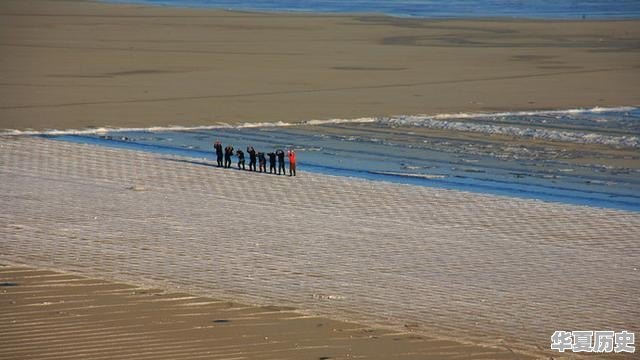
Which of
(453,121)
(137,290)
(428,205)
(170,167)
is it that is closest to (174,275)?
(137,290)

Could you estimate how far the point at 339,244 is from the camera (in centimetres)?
1728

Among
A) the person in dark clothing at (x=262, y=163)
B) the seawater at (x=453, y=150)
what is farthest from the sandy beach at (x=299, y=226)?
the person in dark clothing at (x=262, y=163)

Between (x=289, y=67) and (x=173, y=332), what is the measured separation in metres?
31.0

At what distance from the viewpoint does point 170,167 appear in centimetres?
2442

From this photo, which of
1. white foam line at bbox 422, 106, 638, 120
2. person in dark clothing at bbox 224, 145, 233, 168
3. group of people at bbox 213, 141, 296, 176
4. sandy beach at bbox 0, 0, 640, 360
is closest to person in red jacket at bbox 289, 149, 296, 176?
group of people at bbox 213, 141, 296, 176

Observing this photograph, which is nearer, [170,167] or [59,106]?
[170,167]

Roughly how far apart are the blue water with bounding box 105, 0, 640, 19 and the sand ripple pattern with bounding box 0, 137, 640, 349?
44003 mm

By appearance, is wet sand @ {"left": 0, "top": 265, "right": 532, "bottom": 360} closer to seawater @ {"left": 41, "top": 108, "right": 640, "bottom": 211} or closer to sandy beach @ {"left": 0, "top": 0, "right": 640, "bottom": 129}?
seawater @ {"left": 41, "top": 108, "right": 640, "bottom": 211}

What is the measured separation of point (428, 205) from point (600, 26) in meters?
39.4

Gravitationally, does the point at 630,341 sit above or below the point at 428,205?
below

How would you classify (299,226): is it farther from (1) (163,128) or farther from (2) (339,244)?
(1) (163,128)

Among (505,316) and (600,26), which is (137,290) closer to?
(505,316)

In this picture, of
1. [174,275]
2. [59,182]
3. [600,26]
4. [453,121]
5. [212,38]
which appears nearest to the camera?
[174,275]

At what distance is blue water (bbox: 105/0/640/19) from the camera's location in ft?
218
